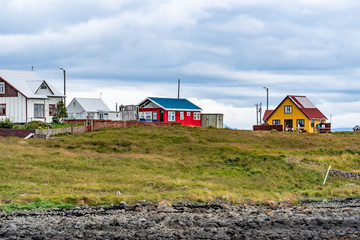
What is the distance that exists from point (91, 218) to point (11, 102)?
150ft

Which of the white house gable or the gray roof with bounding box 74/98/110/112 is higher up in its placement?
the white house gable

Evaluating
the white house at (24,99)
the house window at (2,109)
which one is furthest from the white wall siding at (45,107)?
the house window at (2,109)

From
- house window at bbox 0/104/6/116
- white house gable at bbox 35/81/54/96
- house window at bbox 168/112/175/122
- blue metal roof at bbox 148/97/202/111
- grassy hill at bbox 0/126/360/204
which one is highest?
white house gable at bbox 35/81/54/96

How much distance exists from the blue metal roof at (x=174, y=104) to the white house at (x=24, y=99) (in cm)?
1525

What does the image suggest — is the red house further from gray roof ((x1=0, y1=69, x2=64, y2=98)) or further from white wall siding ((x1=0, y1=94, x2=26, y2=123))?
white wall siding ((x1=0, y1=94, x2=26, y2=123))

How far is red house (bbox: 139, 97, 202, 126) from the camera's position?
66.0 m

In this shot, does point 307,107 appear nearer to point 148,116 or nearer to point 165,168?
point 148,116

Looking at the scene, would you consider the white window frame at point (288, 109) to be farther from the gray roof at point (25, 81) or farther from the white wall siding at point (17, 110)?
the white wall siding at point (17, 110)

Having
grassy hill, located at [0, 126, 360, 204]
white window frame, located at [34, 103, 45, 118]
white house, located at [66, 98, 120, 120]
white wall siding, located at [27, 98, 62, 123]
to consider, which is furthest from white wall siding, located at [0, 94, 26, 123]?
white house, located at [66, 98, 120, 120]

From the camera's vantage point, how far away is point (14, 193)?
21.6m

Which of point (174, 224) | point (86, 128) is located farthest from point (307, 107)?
point (174, 224)

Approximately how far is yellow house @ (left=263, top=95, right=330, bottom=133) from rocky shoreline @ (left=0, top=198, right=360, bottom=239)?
57476 mm

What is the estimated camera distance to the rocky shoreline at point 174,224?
13.2m

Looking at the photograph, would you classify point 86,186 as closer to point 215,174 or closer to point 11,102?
point 215,174
